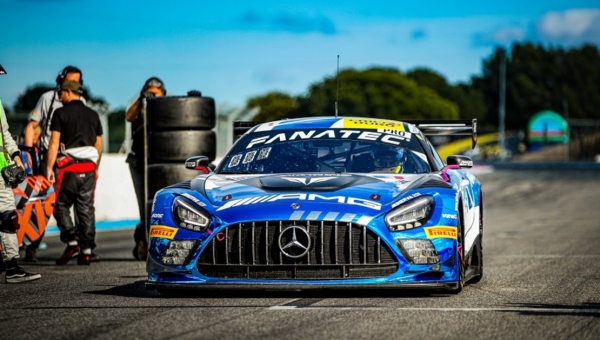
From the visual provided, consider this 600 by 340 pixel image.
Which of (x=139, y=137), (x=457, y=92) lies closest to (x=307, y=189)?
(x=139, y=137)

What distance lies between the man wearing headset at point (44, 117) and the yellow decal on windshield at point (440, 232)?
5199mm

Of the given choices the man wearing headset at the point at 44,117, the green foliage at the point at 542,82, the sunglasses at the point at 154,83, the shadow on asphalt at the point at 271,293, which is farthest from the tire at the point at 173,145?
the green foliage at the point at 542,82

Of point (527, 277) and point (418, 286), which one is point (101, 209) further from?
point (418, 286)

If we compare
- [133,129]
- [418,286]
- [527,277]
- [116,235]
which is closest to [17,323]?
[418,286]

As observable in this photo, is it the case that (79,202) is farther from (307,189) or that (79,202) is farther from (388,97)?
(388,97)

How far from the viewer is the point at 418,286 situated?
7.12 meters

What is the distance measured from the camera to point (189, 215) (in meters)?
7.32

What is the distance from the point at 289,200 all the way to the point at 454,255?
1.09 m

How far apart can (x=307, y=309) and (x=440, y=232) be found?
111 centimetres

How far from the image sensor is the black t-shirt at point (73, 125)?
428 inches

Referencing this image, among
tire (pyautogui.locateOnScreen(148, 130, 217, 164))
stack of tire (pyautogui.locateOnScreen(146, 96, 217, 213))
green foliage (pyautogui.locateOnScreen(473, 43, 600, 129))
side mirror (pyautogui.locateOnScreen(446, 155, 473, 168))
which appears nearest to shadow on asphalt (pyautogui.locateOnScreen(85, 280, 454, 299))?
side mirror (pyautogui.locateOnScreen(446, 155, 473, 168))

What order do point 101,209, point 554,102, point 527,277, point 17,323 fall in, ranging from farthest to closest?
point 554,102 < point 101,209 < point 527,277 < point 17,323

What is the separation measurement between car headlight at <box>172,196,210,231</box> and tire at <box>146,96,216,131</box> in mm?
4487

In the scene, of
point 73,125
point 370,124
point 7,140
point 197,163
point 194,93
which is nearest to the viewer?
point 197,163
